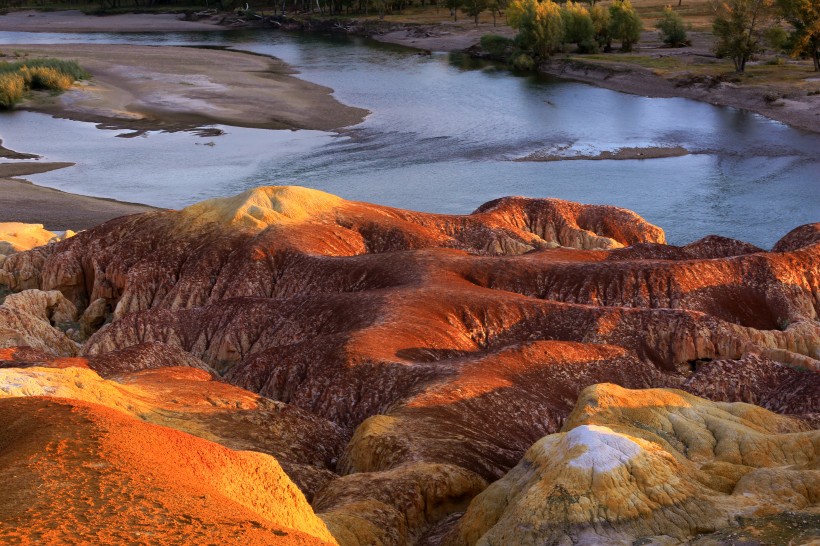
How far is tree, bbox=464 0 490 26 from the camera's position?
13488cm

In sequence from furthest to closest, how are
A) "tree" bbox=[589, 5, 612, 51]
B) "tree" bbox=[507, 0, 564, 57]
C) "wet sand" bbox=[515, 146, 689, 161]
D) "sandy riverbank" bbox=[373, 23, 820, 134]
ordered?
"tree" bbox=[589, 5, 612, 51] → "tree" bbox=[507, 0, 564, 57] → "sandy riverbank" bbox=[373, 23, 820, 134] → "wet sand" bbox=[515, 146, 689, 161]

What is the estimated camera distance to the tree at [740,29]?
89.9 metres

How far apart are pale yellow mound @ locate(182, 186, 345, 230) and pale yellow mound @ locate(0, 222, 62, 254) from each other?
804cm

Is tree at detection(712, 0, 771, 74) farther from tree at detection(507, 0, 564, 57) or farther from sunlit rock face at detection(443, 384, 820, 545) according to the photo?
sunlit rock face at detection(443, 384, 820, 545)

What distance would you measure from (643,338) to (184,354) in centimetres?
1243

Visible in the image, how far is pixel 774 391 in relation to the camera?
24203 mm

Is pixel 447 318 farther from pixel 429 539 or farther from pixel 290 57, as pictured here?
pixel 290 57

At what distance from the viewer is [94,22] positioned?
152 metres

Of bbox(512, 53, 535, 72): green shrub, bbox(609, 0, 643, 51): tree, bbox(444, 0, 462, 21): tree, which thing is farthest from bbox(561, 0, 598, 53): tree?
bbox(444, 0, 462, 21): tree

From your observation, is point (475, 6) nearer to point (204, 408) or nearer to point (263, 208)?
point (263, 208)

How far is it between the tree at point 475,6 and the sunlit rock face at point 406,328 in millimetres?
99213

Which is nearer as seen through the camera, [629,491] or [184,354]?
[629,491]

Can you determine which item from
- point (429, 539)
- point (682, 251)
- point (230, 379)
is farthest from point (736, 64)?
point (429, 539)

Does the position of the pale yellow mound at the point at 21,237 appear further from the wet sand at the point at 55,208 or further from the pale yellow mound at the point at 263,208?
the pale yellow mound at the point at 263,208
